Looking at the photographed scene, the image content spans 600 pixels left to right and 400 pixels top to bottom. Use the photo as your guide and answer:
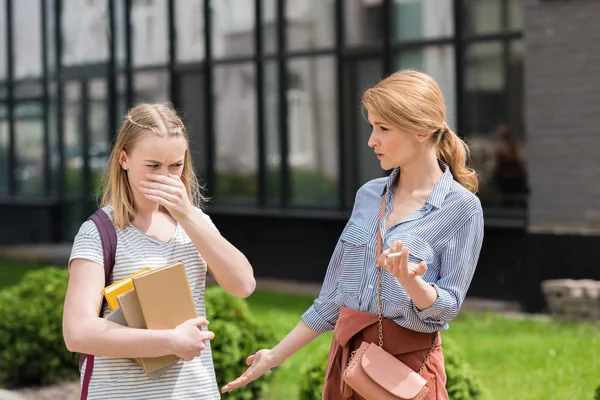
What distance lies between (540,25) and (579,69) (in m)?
0.67

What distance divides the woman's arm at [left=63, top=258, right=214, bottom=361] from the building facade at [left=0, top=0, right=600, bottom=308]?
5.51 m

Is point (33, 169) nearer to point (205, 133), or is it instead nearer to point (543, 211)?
point (205, 133)

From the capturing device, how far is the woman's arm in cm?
295

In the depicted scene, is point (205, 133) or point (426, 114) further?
point (205, 133)

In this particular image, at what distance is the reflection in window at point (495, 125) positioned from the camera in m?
11.7

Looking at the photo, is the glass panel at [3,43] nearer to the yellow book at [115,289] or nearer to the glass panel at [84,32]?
the glass panel at [84,32]

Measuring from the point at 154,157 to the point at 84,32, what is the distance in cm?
1639

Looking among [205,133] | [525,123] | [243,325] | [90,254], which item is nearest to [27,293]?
[243,325]

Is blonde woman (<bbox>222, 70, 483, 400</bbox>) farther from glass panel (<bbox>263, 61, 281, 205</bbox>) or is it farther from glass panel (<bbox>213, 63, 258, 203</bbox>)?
glass panel (<bbox>213, 63, 258, 203</bbox>)

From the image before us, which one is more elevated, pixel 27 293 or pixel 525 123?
pixel 525 123

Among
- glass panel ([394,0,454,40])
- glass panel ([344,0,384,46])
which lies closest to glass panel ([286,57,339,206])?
glass panel ([344,0,384,46])

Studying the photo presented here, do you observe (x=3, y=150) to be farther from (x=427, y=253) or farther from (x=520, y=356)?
(x=427, y=253)

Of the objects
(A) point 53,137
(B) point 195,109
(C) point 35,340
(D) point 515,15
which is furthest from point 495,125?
(A) point 53,137

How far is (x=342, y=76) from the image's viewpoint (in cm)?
1367
